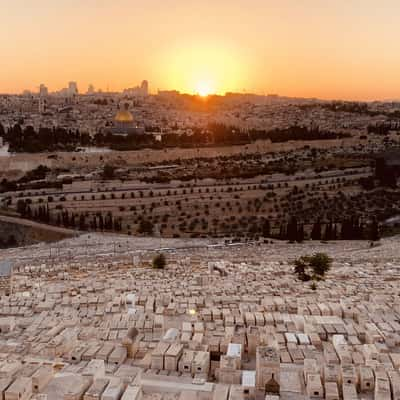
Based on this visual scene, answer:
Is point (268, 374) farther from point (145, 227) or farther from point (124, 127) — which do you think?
point (124, 127)

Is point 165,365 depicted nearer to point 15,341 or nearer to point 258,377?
point 258,377

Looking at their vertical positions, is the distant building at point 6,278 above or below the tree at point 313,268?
below

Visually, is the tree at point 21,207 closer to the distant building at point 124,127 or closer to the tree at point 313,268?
the tree at point 313,268

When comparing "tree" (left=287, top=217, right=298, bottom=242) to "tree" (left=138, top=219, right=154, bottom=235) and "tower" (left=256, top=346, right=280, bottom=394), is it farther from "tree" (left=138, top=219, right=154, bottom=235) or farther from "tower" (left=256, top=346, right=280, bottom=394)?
"tower" (left=256, top=346, right=280, bottom=394)

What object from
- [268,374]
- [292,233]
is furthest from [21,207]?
[268,374]

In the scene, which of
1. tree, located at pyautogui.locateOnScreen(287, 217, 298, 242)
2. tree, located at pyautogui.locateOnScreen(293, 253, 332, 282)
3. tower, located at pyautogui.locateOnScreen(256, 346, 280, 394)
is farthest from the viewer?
tree, located at pyautogui.locateOnScreen(287, 217, 298, 242)

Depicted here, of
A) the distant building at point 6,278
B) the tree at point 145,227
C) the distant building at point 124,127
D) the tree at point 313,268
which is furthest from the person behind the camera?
the distant building at point 124,127

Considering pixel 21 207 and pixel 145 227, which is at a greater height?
pixel 21 207

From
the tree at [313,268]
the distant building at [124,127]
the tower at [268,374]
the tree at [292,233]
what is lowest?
the tree at [292,233]

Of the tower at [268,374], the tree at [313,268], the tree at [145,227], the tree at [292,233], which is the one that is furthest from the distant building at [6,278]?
the tree at [292,233]

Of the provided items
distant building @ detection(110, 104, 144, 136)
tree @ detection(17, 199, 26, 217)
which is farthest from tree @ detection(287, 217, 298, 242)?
distant building @ detection(110, 104, 144, 136)

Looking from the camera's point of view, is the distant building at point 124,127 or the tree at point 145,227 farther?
the distant building at point 124,127

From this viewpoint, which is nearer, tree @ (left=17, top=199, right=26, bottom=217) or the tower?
the tower
